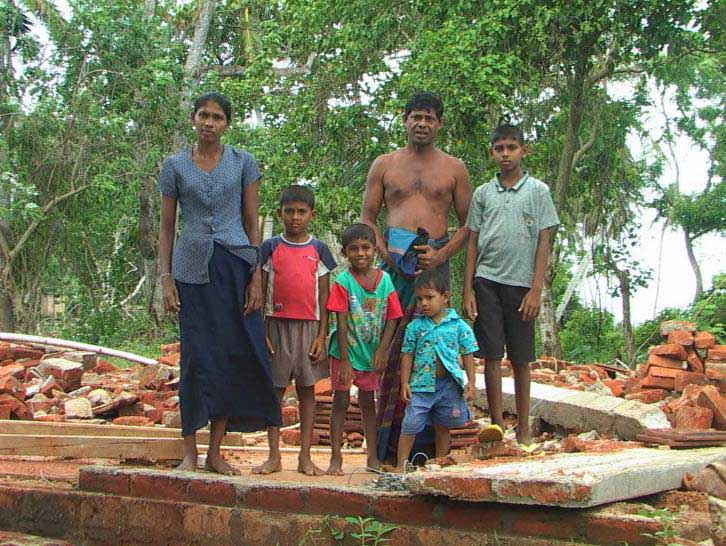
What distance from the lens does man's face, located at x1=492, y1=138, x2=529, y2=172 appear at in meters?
5.14

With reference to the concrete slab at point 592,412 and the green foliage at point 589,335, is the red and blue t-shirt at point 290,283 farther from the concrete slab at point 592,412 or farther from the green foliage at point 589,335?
the green foliage at point 589,335

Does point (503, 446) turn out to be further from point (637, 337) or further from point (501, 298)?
point (637, 337)

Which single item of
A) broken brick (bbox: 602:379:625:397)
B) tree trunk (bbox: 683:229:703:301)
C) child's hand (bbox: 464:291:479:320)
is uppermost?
tree trunk (bbox: 683:229:703:301)

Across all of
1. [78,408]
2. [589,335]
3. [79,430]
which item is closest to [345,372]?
[79,430]

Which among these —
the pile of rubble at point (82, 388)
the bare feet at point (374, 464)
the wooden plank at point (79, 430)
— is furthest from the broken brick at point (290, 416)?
the bare feet at point (374, 464)

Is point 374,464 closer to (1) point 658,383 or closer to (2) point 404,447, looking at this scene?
(2) point 404,447

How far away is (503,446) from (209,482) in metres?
1.35

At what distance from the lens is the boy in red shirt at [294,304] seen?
15.6ft

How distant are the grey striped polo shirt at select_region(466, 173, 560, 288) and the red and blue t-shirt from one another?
100 cm

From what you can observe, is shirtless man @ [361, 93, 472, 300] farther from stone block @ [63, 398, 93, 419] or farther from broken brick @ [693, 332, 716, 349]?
broken brick @ [693, 332, 716, 349]

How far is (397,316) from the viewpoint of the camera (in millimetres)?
4848

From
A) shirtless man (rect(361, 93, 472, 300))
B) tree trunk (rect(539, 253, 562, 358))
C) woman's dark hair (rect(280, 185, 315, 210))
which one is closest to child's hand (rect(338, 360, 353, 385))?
shirtless man (rect(361, 93, 472, 300))

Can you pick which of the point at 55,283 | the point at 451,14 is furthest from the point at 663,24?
the point at 55,283

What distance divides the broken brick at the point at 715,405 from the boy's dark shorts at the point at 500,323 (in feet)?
5.06
